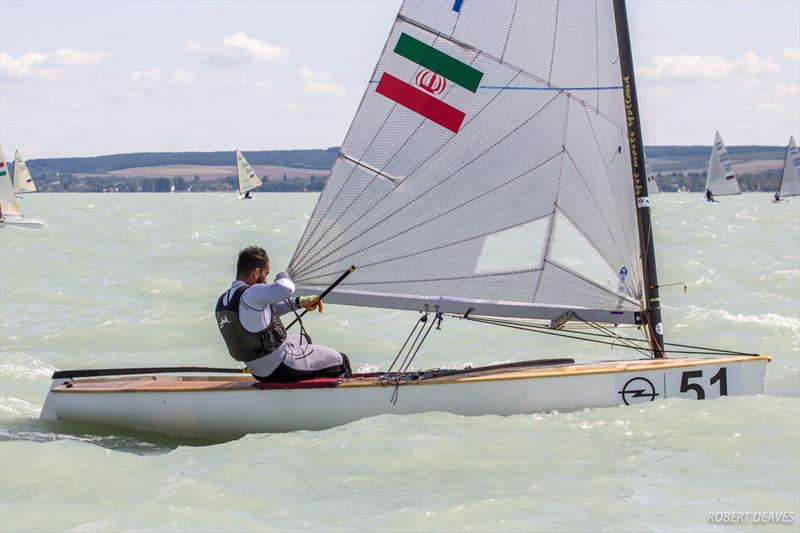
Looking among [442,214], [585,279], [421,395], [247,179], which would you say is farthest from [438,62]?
[247,179]

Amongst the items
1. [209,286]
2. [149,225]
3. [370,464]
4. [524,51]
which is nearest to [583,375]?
[370,464]

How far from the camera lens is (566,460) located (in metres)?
6.09

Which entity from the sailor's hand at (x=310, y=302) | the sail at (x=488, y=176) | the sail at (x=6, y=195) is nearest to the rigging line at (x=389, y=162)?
the sail at (x=488, y=176)

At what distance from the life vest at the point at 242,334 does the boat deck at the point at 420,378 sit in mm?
234

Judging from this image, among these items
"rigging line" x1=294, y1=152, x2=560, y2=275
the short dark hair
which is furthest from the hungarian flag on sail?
the short dark hair

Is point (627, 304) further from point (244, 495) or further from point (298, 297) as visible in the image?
point (244, 495)

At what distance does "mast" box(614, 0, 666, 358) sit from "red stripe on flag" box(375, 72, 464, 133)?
1059mm

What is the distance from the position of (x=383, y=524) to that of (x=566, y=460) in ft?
4.60

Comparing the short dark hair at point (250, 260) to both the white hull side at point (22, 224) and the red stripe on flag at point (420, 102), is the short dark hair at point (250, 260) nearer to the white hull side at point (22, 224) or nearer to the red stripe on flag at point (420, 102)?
the red stripe on flag at point (420, 102)

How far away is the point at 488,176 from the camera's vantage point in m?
7.22

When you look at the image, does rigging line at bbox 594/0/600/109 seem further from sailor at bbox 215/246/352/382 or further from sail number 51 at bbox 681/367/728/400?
sailor at bbox 215/246/352/382

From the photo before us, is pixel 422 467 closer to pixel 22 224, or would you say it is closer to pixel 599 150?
pixel 599 150

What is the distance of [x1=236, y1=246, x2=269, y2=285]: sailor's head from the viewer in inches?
264

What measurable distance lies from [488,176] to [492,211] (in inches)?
8.6
